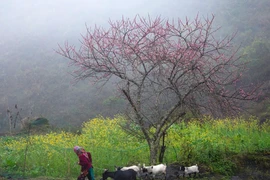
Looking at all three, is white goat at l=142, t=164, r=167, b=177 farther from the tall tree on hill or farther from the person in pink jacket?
the person in pink jacket

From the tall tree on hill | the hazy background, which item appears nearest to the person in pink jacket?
the tall tree on hill

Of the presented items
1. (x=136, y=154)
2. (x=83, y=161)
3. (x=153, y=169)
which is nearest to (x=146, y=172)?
(x=153, y=169)

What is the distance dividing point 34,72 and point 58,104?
7.08 m

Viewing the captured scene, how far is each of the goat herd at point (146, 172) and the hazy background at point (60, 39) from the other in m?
10.4

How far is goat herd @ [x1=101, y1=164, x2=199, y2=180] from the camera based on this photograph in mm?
6539

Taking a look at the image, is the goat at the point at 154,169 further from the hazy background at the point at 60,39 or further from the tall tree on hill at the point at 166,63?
the hazy background at the point at 60,39

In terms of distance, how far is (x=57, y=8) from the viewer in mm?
52312

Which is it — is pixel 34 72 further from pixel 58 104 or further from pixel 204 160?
pixel 204 160

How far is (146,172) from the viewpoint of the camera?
23.7 ft

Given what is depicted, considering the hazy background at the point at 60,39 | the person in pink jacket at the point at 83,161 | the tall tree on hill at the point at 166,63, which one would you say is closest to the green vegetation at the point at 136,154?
the tall tree on hill at the point at 166,63

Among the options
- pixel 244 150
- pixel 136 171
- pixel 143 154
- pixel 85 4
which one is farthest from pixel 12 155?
pixel 85 4

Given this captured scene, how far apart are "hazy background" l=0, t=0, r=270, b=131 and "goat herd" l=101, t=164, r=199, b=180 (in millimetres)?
10355

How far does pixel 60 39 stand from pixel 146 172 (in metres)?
Result: 36.3

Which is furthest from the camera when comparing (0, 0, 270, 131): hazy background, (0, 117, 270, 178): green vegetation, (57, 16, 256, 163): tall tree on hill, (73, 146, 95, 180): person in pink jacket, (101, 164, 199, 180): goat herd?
(0, 0, 270, 131): hazy background
